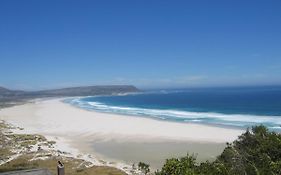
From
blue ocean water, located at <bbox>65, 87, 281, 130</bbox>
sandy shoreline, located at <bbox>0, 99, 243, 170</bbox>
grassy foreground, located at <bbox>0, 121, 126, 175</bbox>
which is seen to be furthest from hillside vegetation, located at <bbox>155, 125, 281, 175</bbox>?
blue ocean water, located at <bbox>65, 87, 281, 130</bbox>

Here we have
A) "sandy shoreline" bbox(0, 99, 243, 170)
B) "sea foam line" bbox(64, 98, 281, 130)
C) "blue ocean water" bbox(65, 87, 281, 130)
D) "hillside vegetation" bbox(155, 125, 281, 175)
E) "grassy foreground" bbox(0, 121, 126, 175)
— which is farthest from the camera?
"blue ocean water" bbox(65, 87, 281, 130)

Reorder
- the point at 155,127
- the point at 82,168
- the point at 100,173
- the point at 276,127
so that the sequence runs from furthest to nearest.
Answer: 1. the point at 155,127
2. the point at 276,127
3. the point at 82,168
4. the point at 100,173

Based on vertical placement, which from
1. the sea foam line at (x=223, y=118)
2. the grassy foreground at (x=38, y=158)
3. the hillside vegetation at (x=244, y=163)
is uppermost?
the hillside vegetation at (x=244, y=163)

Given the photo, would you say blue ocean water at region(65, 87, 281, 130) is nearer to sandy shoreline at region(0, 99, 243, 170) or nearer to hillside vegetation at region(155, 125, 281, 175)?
sandy shoreline at region(0, 99, 243, 170)

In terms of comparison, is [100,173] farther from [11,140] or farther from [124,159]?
[11,140]

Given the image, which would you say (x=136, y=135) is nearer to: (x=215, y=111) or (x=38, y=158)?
(x=38, y=158)

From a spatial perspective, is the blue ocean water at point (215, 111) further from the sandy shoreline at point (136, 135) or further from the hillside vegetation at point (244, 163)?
the hillside vegetation at point (244, 163)

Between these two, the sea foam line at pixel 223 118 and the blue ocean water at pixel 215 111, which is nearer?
the sea foam line at pixel 223 118

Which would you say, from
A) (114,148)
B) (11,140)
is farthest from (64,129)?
(114,148)

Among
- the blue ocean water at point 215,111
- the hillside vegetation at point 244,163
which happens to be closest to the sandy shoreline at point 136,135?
the blue ocean water at point 215,111
